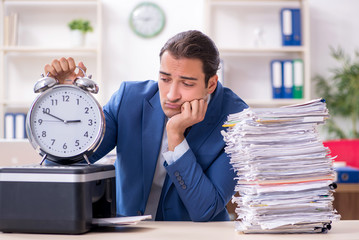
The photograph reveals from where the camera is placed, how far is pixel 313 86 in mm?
4953

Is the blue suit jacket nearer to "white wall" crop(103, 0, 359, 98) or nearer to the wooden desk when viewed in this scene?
the wooden desk

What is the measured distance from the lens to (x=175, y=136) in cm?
143

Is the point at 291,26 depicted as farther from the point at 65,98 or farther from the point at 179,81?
the point at 65,98

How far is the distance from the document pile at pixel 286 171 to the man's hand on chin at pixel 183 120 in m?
0.35

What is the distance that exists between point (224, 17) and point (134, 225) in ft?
12.9

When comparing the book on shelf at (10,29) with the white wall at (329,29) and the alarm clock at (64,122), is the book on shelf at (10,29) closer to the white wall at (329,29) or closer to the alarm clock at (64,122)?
the white wall at (329,29)

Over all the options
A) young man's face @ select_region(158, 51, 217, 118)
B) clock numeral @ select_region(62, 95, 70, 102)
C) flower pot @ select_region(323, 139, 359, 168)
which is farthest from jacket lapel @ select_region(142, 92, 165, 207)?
flower pot @ select_region(323, 139, 359, 168)

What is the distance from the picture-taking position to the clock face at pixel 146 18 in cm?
481

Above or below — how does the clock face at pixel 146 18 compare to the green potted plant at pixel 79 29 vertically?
above

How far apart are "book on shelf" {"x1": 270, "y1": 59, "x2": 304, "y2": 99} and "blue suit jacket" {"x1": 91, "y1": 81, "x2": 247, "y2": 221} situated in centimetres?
293

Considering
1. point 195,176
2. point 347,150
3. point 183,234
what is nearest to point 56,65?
point 195,176

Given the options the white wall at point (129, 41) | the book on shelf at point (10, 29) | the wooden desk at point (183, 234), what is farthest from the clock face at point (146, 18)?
the wooden desk at point (183, 234)

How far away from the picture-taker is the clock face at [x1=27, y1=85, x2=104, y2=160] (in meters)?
1.22

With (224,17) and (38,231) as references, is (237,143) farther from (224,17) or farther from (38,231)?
(224,17)
